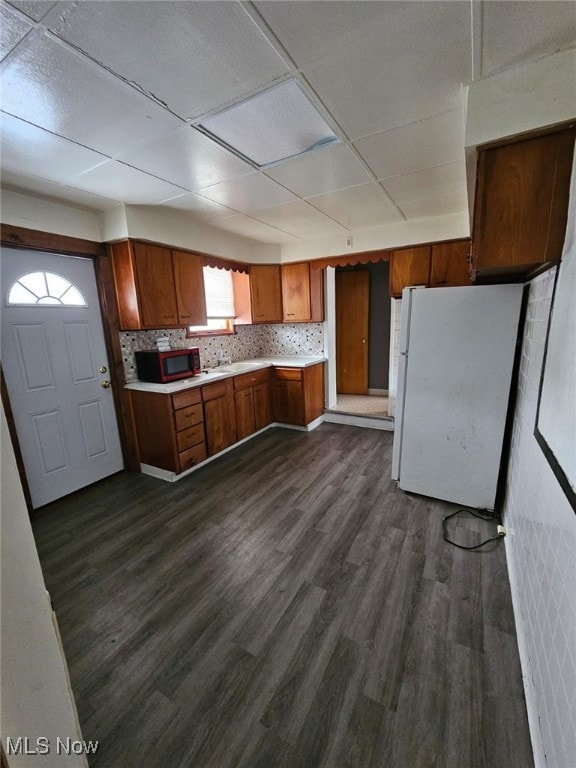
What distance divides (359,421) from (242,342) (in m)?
1.97

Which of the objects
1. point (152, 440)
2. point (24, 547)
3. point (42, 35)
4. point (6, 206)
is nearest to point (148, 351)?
point (152, 440)

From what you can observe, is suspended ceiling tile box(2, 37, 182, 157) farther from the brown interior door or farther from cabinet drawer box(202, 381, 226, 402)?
the brown interior door

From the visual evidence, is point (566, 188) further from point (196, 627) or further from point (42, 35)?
point (196, 627)

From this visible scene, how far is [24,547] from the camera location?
2.51ft

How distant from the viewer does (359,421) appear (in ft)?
14.0

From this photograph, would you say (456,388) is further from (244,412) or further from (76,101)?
(76,101)

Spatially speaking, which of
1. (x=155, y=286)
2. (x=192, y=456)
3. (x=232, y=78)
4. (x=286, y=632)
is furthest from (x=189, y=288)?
(x=286, y=632)

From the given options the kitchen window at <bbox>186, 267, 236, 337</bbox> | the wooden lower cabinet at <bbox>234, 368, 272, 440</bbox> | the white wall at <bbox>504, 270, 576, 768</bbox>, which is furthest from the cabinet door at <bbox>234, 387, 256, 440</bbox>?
the white wall at <bbox>504, 270, 576, 768</bbox>

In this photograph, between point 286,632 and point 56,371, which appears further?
point 56,371

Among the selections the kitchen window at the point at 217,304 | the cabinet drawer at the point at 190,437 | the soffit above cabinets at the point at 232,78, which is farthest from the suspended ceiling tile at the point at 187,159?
the cabinet drawer at the point at 190,437

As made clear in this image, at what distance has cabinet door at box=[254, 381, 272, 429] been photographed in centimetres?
397

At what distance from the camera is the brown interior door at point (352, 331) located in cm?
509

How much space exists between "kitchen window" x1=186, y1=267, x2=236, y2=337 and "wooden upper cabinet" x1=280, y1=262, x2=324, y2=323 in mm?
737

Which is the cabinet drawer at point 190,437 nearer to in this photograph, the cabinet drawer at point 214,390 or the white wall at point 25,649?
the cabinet drawer at point 214,390
